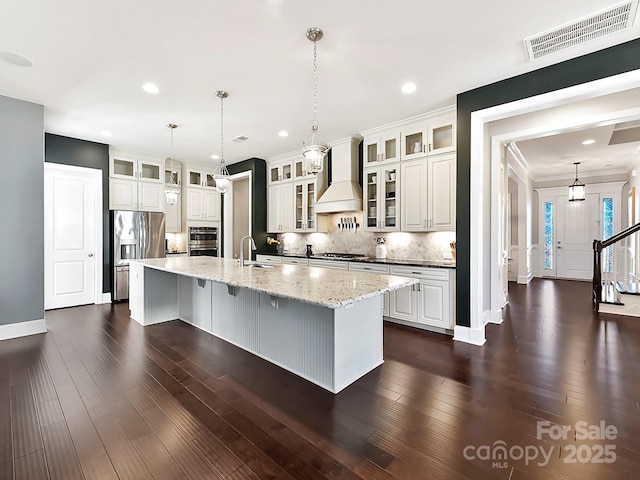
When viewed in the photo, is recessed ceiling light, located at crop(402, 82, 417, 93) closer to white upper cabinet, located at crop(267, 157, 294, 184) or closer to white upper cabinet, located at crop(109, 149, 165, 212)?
white upper cabinet, located at crop(267, 157, 294, 184)

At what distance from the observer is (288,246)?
679 cm

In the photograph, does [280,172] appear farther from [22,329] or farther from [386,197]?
[22,329]

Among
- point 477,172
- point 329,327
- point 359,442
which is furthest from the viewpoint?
point 477,172

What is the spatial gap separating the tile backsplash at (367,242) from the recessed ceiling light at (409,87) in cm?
203

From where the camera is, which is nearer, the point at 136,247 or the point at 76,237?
the point at 76,237

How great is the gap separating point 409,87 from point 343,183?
209 cm

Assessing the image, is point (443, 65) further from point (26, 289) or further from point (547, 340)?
point (26, 289)

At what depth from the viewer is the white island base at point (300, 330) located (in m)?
2.44

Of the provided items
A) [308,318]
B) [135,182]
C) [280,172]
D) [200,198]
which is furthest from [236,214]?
[308,318]

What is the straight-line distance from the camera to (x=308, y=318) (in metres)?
2.57

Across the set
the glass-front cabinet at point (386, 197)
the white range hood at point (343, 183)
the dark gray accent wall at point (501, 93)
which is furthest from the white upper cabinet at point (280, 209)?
the dark gray accent wall at point (501, 93)

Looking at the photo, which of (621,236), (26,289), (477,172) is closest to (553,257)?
(621,236)

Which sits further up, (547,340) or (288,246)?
(288,246)

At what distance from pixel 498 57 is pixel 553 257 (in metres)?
7.94
